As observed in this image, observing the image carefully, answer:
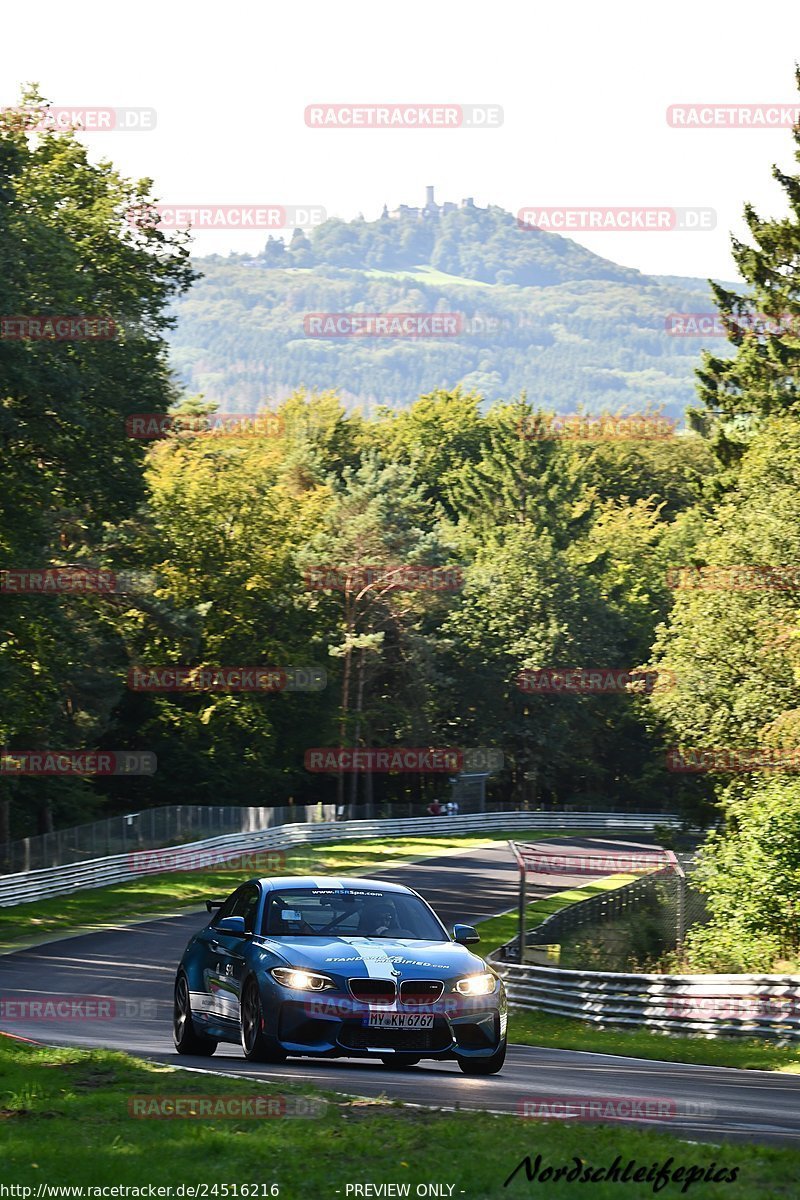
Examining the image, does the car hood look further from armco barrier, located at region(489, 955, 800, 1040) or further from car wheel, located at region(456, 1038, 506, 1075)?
armco barrier, located at region(489, 955, 800, 1040)

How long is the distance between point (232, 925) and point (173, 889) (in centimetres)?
3443

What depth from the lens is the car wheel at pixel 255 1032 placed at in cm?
1244

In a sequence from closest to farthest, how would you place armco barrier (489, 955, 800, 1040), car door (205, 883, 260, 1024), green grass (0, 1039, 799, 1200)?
green grass (0, 1039, 799, 1200) < car door (205, 883, 260, 1024) < armco barrier (489, 955, 800, 1040)

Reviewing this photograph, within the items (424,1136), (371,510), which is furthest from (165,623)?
(424,1136)

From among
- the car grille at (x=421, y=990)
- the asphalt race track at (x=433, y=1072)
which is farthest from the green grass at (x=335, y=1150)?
the car grille at (x=421, y=990)

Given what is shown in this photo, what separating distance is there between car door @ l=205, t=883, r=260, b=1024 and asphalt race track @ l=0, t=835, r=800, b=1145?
1.54 feet

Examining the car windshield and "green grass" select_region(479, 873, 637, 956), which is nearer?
the car windshield

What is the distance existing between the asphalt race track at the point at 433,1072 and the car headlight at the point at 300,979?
0.63 m

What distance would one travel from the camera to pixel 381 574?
75500mm

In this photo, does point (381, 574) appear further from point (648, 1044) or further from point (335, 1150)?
point (335, 1150)

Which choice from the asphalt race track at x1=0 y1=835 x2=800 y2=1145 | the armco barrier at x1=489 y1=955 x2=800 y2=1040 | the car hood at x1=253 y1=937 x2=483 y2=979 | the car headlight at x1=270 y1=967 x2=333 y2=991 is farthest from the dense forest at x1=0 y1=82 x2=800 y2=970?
the car headlight at x1=270 y1=967 x2=333 y2=991

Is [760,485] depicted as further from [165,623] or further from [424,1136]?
[424,1136]

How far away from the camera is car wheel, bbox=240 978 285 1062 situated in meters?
12.4

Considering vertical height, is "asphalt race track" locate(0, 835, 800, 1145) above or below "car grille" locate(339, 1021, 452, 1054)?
below
